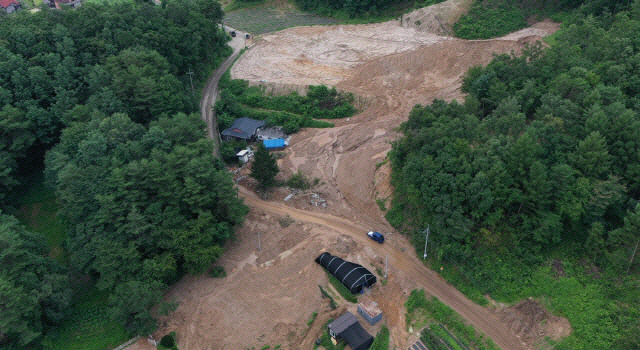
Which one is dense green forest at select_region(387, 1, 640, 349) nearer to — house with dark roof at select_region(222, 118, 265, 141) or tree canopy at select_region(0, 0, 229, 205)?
house with dark roof at select_region(222, 118, 265, 141)

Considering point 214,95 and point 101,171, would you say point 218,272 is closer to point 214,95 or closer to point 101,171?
point 101,171

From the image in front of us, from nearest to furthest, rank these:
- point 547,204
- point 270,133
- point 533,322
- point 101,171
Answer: point 533,322, point 547,204, point 101,171, point 270,133

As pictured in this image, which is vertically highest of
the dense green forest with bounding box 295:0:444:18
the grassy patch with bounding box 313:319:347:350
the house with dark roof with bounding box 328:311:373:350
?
the dense green forest with bounding box 295:0:444:18

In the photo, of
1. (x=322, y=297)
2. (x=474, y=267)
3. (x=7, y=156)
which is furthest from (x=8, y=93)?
(x=474, y=267)

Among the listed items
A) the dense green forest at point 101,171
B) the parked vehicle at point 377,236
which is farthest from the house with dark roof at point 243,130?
the parked vehicle at point 377,236

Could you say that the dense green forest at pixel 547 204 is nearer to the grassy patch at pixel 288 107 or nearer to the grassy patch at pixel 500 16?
the grassy patch at pixel 288 107

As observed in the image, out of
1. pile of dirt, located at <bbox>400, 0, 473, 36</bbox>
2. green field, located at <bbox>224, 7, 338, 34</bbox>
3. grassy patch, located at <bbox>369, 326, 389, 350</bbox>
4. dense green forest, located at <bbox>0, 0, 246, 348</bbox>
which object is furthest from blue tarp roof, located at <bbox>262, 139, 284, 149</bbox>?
green field, located at <bbox>224, 7, 338, 34</bbox>

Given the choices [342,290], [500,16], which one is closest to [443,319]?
[342,290]
